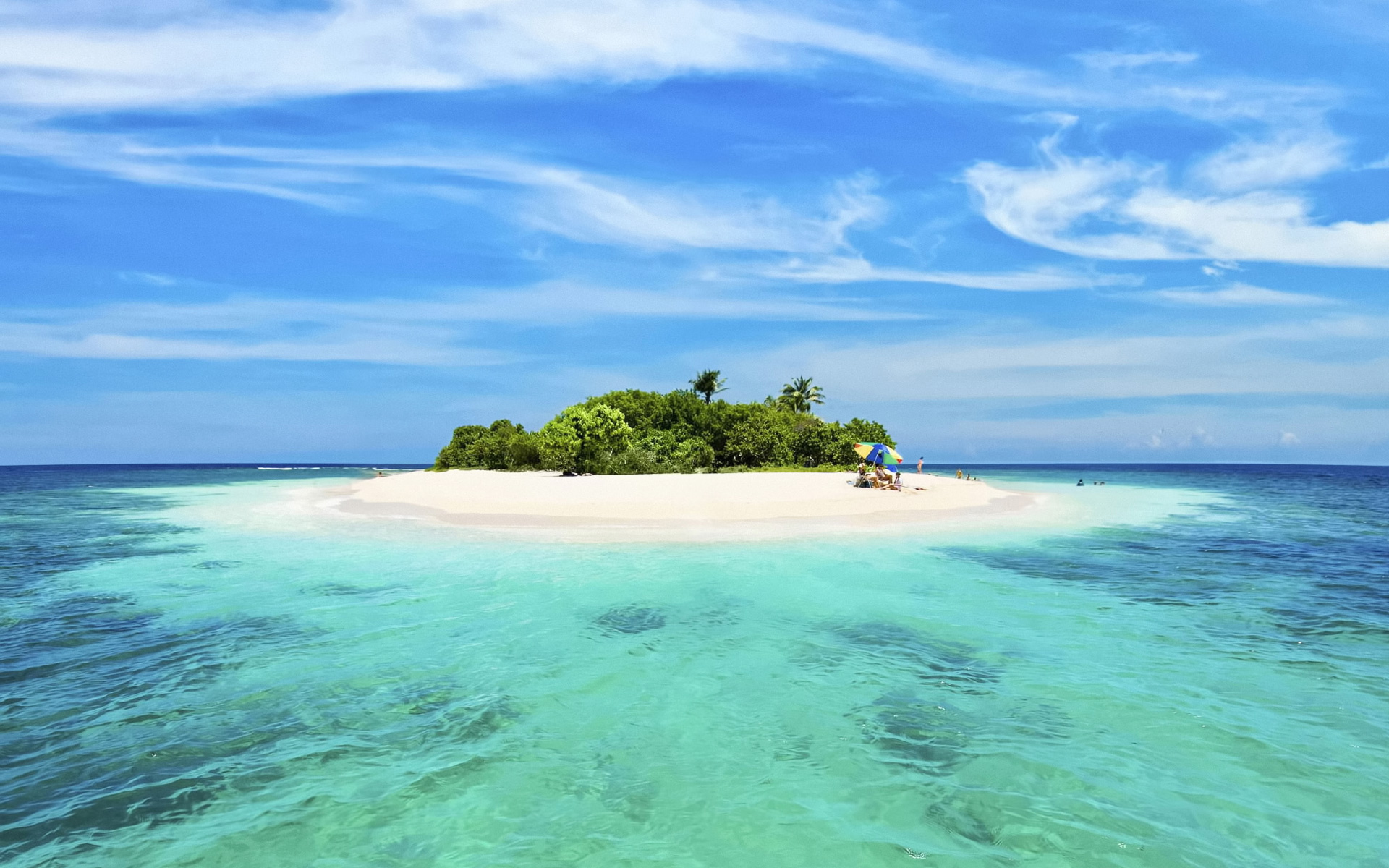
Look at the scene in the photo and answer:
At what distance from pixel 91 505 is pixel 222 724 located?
48166mm

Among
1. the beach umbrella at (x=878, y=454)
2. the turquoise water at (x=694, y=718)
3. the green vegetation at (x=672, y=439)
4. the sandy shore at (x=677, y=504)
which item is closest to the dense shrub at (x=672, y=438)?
the green vegetation at (x=672, y=439)

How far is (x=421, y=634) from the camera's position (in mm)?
11586

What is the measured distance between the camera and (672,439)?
180 feet

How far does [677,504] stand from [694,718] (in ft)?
73.7

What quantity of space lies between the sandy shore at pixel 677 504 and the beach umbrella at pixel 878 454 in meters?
1.90

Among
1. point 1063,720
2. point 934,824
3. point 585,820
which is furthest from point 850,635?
point 585,820

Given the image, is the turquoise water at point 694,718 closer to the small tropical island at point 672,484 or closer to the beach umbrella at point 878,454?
the small tropical island at point 672,484

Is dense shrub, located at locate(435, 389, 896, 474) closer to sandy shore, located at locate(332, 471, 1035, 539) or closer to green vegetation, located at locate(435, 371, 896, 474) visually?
green vegetation, located at locate(435, 371, 896, 474)

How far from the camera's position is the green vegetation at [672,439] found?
170ft

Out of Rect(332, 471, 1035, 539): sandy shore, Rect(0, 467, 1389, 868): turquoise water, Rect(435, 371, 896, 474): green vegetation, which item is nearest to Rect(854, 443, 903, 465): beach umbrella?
Rect(332, 471, 1035, 539): sandy shore

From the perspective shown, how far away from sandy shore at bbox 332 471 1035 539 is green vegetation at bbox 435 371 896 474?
679 cm

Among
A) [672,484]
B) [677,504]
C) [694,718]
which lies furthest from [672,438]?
[694,718]

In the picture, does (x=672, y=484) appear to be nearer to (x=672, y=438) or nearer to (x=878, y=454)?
(x=878, y=454)

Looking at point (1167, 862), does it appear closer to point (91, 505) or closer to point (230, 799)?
point (230, 799)
